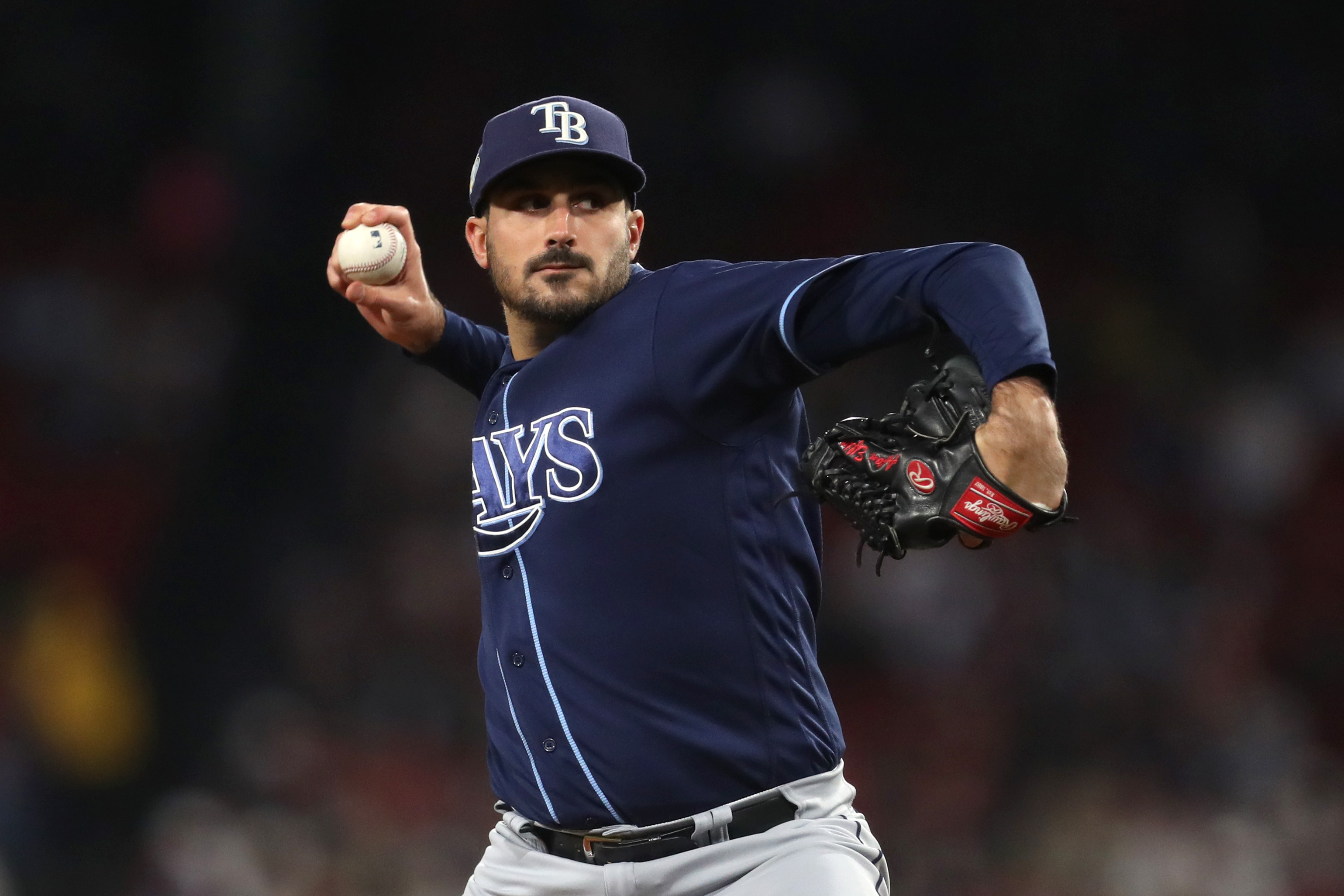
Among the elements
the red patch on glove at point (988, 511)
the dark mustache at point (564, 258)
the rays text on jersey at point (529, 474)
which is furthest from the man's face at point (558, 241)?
the red patch on glove at point (988, 511)

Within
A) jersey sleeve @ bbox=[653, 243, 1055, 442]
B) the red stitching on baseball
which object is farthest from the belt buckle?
the red stitching on baseball

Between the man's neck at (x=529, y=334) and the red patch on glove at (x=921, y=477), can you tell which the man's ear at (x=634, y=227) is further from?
the red patch on glove at (x=921, y=477)

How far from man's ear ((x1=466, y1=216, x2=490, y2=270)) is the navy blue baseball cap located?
0.15m

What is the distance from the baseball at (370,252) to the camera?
2.95 meters

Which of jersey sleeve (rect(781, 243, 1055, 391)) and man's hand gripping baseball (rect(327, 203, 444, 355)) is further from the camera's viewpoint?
man's hand gripping baseball (rect(327, 203, 444, 355))

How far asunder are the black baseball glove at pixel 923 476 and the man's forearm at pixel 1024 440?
2 centimetres

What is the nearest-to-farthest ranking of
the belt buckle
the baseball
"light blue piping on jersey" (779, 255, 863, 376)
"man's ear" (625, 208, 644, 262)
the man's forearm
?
1. the man's forearm
2. "light blue piping on jersey" (779, 255, 863, 376)
3. the belt buckle
4. "man's ear" (625, 208, 644, 262)
5. the baseball

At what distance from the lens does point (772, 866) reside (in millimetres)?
2209

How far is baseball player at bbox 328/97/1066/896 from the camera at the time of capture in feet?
7.31

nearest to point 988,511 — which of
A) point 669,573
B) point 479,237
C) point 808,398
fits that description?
point 669,573

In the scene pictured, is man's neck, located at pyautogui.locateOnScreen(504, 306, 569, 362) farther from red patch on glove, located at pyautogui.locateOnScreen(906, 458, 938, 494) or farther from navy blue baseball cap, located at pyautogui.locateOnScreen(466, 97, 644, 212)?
red patch on glove, located at pyautogui.locateOnScreen(906, 458, 938, 494)

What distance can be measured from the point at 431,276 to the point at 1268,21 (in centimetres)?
550

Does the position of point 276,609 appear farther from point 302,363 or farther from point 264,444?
point 302,363

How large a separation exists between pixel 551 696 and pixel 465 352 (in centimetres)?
110
